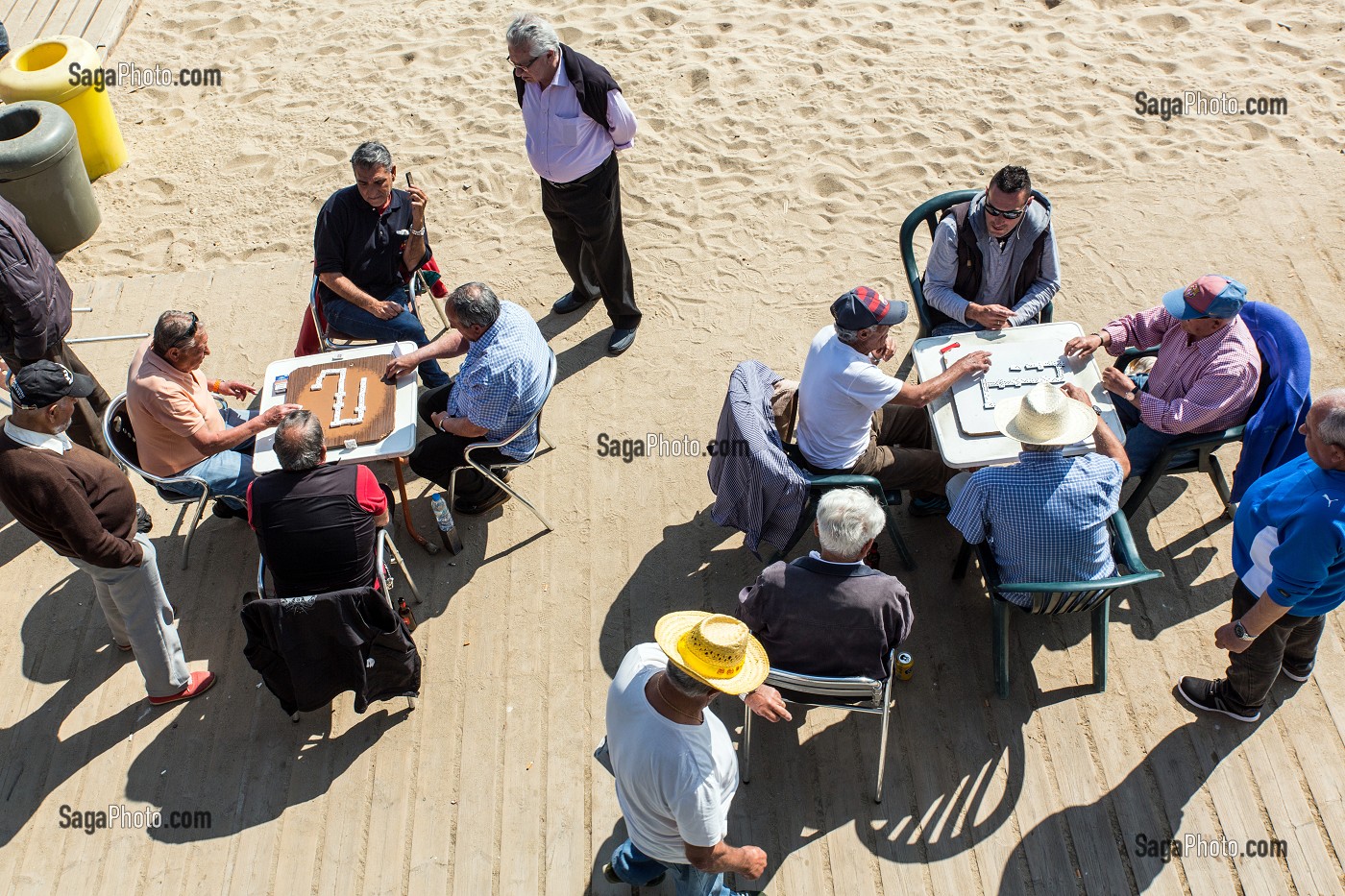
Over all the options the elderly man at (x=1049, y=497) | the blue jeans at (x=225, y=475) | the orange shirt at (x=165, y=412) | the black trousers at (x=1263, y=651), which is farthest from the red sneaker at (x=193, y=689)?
the black trousers at (x=1263, y=651)

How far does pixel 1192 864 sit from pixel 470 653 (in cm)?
377

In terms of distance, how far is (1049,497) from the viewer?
499 cm

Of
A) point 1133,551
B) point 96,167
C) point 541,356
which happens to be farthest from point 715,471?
point 96,167

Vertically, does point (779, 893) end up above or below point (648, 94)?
below

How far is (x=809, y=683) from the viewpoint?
4590 mm

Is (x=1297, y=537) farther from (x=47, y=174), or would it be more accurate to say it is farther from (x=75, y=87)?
(x=75, y=87)

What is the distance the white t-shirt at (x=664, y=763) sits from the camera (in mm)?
3674

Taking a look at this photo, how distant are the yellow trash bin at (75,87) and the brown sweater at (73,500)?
5.26 m

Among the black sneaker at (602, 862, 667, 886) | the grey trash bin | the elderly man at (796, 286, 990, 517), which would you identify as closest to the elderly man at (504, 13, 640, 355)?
the elderly man at (796, 286, 990, 517)

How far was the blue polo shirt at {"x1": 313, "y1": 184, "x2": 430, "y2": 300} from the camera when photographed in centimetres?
677

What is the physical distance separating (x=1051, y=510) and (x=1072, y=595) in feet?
1.49

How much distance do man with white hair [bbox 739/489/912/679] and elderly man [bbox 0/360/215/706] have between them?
3.10 meters

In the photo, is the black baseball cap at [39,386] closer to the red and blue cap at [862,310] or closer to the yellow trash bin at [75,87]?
the red and blue cap at [862,310]

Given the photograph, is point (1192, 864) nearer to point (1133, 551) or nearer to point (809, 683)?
point (1133, 551)
